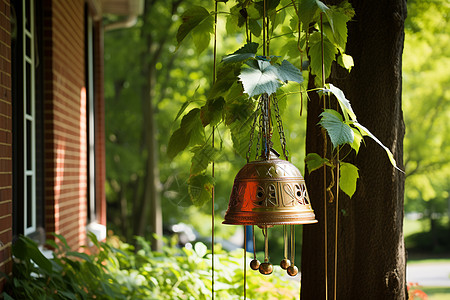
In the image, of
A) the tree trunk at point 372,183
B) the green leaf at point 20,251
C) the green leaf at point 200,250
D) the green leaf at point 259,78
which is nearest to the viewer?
the green leaf at point 259,78

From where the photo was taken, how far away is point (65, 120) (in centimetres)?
553

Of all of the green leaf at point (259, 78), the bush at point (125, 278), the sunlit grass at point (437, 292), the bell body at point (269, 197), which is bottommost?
the sunlit grass at point (437, 292)

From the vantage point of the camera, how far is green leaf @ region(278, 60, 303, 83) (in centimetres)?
215

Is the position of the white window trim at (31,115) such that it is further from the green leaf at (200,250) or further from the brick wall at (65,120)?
the green leaf at (200,250)

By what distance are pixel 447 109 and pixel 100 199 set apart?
13133mm

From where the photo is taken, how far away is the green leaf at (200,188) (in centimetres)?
284

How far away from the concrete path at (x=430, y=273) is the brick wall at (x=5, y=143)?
14289mm

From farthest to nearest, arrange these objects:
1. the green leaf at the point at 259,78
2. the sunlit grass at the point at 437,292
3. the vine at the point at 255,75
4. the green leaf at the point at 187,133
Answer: the sunlit grass at the point at 437,292, the green leaf at the point at 187,133, the vine at the point at 255,75, the green leaf at the point at 259,78

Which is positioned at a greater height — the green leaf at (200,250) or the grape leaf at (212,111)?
the grape leaf at (212,111)

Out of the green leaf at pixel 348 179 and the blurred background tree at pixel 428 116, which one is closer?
the green leaf at pixel 348 179

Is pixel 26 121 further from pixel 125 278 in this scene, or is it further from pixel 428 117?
pixel 428 117

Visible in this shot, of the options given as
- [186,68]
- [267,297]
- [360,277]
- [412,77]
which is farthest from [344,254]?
[412,77]

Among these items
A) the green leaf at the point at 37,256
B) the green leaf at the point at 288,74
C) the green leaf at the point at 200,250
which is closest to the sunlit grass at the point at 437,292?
the green leaf at the point at 200,250

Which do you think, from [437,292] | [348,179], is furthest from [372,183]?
[437,292]
